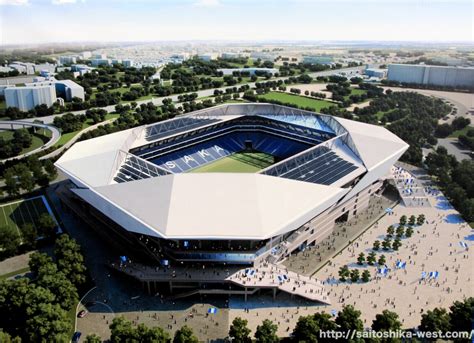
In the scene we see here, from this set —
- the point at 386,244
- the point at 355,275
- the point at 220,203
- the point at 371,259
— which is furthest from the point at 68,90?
the point at 355,275

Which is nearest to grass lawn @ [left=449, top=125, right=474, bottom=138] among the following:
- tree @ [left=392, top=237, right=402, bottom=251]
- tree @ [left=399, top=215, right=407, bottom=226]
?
tree @ [left=399, top=215, right=407, bottom=226]

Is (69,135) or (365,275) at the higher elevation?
(69,135)

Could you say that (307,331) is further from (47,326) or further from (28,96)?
(28,96)

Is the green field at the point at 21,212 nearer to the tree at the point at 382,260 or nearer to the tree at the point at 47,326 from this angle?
the tree at the point at 47,326

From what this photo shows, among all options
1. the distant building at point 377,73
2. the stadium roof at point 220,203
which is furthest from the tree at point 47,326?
the distant building at point 377,73

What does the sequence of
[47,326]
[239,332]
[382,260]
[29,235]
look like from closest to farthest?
1. [47,326]
2. [239,332]
3. [382,260]
4. [29,235]

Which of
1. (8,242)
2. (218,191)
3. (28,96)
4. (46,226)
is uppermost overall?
(28,96)

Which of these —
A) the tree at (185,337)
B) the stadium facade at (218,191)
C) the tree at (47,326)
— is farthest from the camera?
the stadium facade at (218,191)
